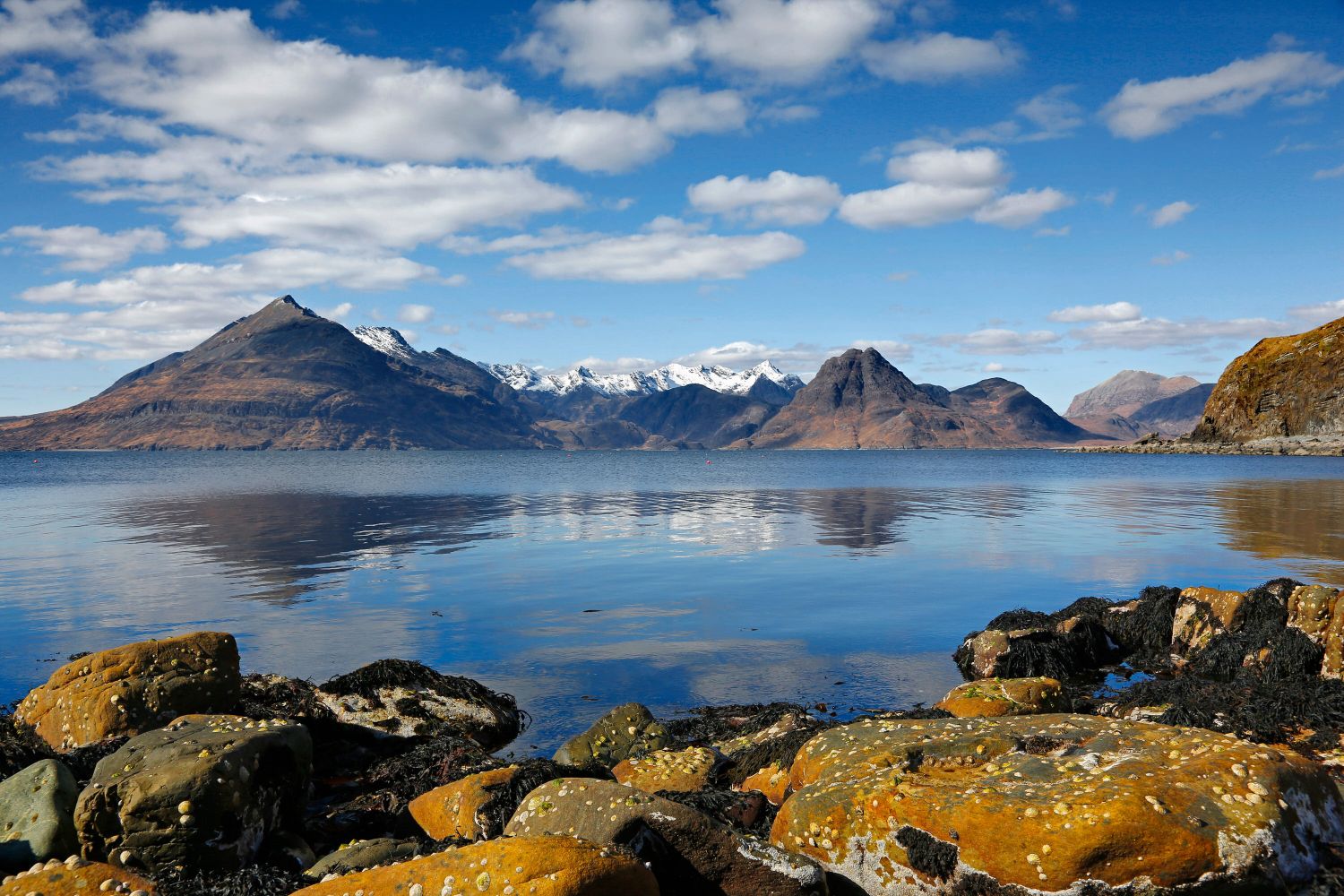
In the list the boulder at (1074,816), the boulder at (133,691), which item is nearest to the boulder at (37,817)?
the boulder at (133,691)

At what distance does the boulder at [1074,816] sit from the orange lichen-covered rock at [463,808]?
307 cm

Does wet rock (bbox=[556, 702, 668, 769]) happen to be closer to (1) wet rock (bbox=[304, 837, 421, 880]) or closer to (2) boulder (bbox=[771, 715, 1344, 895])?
(2) boulder (bbox=[771, 715, 1344, 895])

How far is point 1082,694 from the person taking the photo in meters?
15.1

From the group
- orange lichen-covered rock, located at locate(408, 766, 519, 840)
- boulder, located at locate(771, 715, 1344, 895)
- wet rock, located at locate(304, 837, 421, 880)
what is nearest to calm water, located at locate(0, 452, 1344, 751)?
orange lichen-covered rock, located at locate(408, 766, 519, 840)

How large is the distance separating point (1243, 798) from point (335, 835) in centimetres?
864

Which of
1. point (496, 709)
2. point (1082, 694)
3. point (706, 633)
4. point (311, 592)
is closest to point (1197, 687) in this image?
point (1082, 694)

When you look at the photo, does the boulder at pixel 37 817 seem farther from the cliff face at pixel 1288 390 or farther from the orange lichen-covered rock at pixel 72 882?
the cliff face at pixel 1288 390

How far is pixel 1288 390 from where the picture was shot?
175m

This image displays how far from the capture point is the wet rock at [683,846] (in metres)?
6.32

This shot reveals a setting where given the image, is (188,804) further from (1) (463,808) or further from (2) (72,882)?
(1) (463,808)

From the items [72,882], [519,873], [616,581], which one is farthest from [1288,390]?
[72,882]

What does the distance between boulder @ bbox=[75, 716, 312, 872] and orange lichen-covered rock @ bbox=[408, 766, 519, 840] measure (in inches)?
52.9

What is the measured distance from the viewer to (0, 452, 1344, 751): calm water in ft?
56.2

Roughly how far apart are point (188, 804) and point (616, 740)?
5.61m
